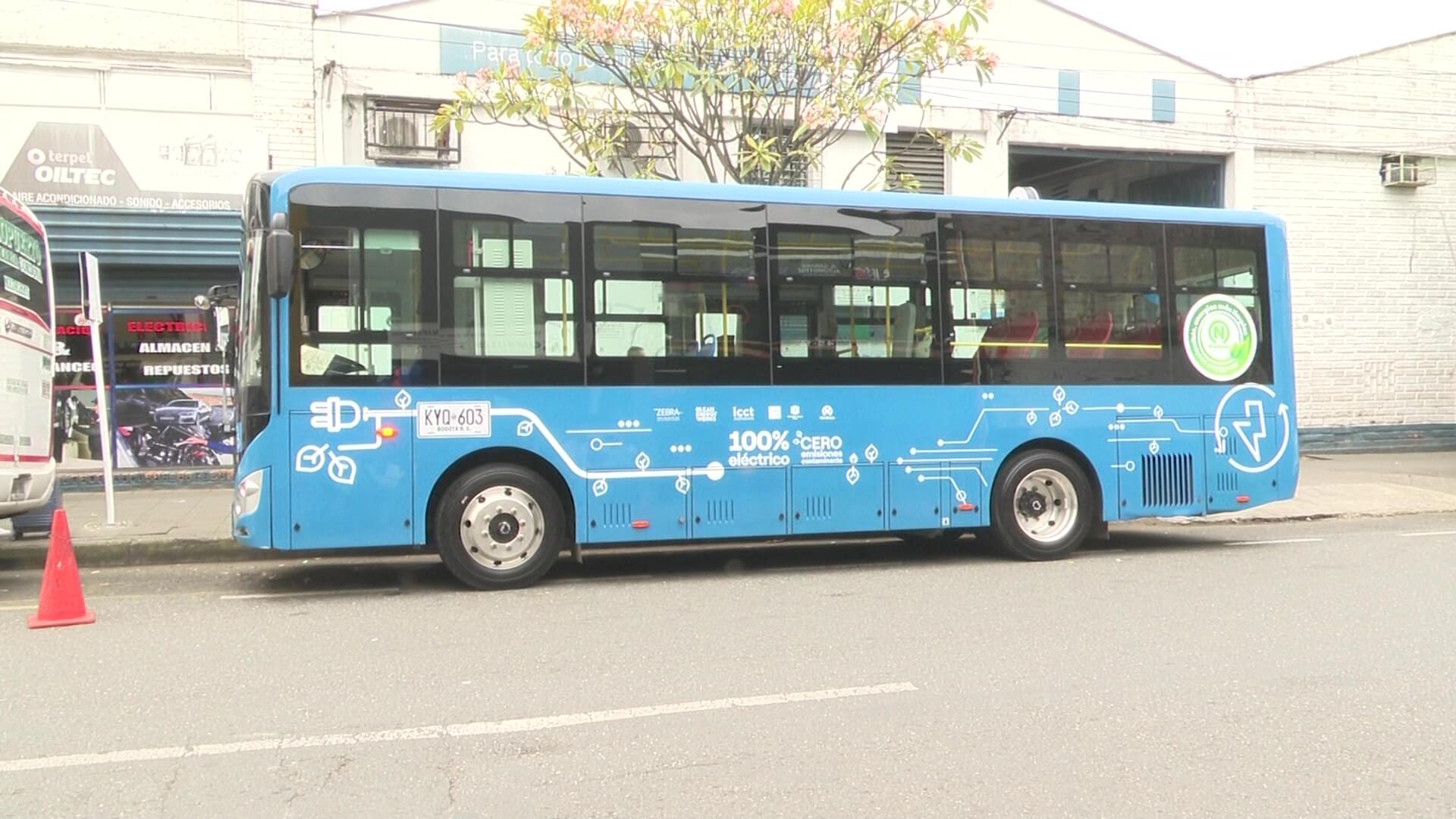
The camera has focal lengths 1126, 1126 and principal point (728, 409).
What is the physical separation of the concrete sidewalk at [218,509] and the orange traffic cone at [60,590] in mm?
2210

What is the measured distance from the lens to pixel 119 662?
6027 millimetres

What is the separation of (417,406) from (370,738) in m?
3.60

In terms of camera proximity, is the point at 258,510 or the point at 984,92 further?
the point at 984,92

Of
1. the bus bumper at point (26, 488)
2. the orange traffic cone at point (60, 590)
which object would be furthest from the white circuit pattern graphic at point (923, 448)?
the bus bumper at point (26, 488)

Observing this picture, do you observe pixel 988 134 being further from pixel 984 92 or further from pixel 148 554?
pixel 148 554

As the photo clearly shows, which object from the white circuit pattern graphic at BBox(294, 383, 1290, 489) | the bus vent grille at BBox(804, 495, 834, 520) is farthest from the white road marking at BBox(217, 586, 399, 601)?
the bus vent grille at BBox(804, 495, 834, 520)

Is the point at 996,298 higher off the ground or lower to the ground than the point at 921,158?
lower

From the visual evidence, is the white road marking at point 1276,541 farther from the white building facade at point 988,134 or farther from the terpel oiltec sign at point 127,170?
the terpel oiltec sign at point 127,170

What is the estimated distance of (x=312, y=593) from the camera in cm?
826

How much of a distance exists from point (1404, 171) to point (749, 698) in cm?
1763

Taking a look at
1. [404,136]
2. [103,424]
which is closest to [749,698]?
[103,424]

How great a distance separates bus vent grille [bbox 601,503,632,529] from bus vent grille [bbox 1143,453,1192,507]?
14.9ft

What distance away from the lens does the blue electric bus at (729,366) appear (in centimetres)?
779

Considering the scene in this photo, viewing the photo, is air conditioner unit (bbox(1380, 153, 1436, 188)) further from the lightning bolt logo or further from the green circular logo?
the lightning bolt logo
